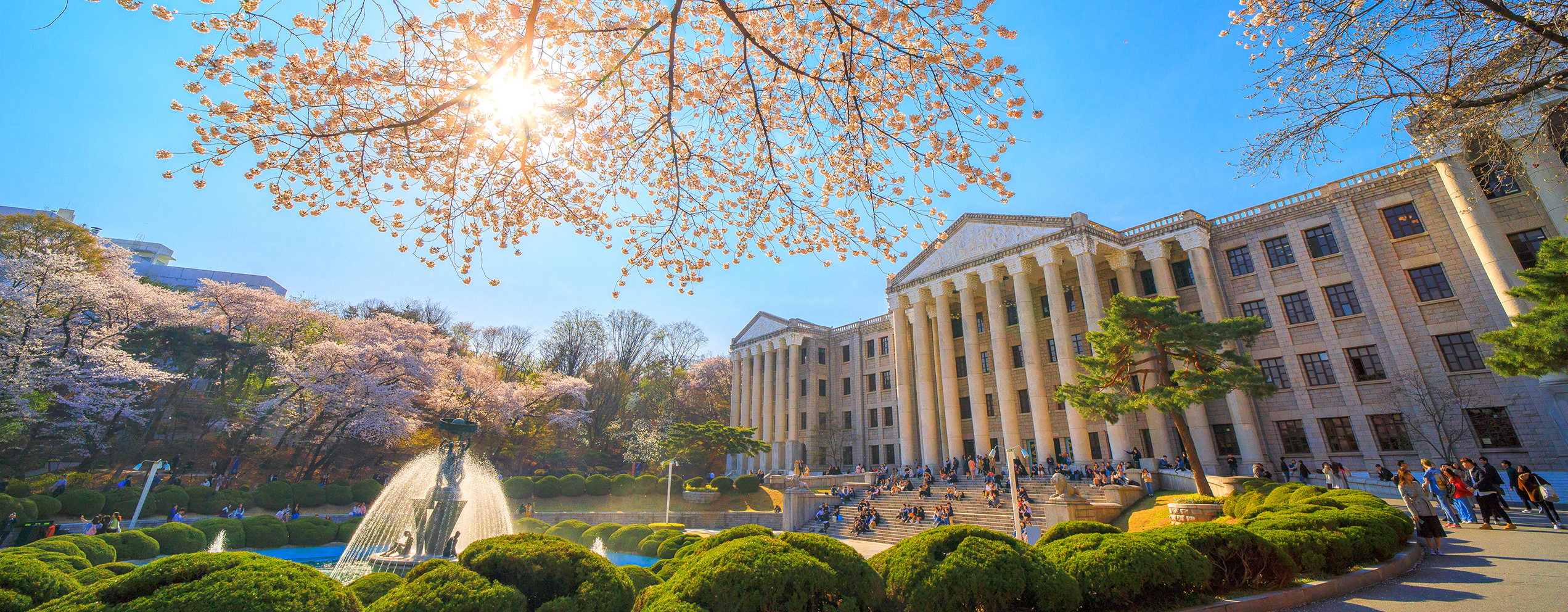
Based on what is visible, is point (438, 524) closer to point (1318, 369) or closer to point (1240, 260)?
point (1318, 369)

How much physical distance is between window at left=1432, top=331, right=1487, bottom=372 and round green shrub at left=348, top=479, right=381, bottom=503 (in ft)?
151

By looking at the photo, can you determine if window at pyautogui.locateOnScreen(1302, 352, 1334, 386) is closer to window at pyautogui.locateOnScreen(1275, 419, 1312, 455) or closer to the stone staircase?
window at pyautogui.locateOnScreen(1275, 419, 1312, 455)

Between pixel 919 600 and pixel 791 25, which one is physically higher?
pixel 791 25

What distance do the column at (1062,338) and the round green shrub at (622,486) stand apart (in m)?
23.8

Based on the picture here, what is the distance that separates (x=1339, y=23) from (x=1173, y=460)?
23.8m

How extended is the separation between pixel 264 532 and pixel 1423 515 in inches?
1178

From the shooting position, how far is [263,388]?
110 ft

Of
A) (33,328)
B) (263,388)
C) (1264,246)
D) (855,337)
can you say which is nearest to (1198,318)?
(1264,246)

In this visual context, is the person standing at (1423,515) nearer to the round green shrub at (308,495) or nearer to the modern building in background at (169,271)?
the round green shrub at (308,495)

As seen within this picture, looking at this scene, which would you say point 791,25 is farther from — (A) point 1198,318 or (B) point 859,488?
(B) point 859,488

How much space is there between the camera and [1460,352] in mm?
21266

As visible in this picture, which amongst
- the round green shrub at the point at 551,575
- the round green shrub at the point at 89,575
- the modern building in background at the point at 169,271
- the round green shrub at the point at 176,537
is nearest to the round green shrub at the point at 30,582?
the round green shrub at the point at 89,575

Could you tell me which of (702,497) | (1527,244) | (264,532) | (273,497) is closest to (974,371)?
(702,497)

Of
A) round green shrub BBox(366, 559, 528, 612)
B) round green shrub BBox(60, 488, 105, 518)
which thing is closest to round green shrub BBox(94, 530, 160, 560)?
round green shrub BBox(60, 488, 105, 518)
